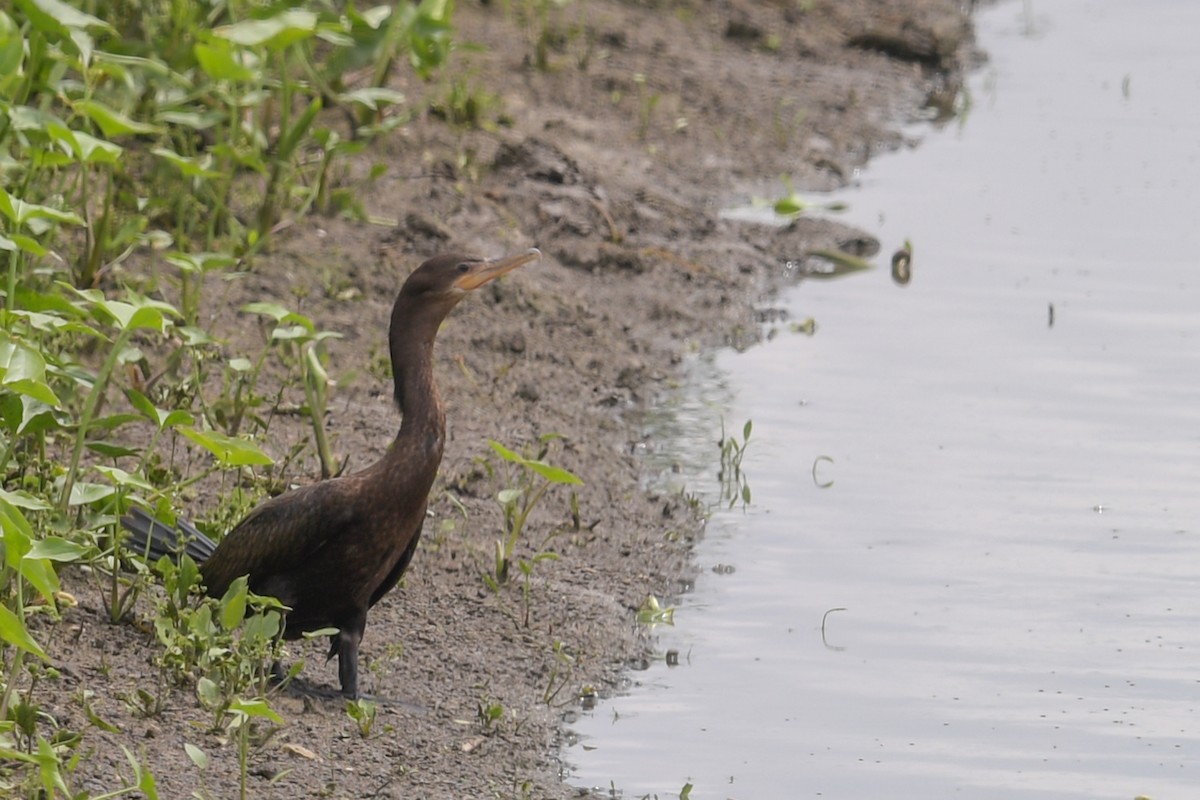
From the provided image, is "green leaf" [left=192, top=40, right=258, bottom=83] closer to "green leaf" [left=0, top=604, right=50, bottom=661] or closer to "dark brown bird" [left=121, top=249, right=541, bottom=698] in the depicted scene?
"dark brown bird" [left=121, top=249, right=541, bottom=698]

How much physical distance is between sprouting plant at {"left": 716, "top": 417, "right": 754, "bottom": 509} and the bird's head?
5.08 feet

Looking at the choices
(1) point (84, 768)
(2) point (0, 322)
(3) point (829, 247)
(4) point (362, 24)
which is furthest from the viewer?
(3) point (829, 247)

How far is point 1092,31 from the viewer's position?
13773 mm

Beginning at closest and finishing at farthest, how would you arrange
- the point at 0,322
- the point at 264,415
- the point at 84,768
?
the point at 84,768 → the point at 0,322 → the point at 264,415

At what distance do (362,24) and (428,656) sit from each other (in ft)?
12.9

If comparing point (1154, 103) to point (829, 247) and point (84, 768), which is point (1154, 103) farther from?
point (84, 768)

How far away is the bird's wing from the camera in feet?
16.7

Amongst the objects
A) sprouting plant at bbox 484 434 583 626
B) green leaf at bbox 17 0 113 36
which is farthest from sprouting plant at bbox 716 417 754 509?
green leaf at bbox 17 0 113 36

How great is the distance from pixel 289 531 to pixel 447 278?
858 mm

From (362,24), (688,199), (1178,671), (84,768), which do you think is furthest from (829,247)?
(84,768)

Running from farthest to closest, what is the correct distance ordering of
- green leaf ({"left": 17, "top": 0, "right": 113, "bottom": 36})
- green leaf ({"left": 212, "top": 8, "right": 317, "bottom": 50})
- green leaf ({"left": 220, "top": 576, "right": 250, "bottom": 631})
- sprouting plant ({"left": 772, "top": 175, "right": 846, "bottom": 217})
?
sprouting plant ({"left": 772, "top": 175, "right": 846, "bottom": 217}) → green leaf ({"left": 212, "top": 8, "right": 317, "bottom": 50}) → green leaf ({"left": 17, "top": 0, "right": 113, "bottom": 36}) → green leaf ({"left": 220, "top": 576, "right": 250, "bottom": 631})

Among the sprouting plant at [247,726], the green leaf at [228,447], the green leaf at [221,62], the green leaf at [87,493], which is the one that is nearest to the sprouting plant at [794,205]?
the green leaf at [221,62]

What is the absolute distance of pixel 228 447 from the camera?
4.99 meters

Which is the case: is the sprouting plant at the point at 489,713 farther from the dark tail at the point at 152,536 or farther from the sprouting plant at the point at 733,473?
the sprouting plant at the point at 733,473
